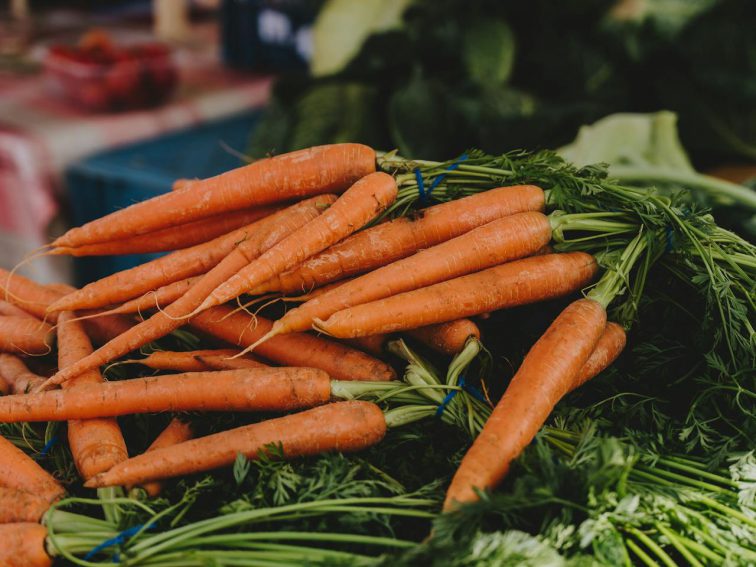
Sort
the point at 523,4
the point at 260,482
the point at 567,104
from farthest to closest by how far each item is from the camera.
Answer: the point at 523,4
the point at 567,104
the point at 260,482

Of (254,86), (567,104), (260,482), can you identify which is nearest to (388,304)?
(260,482)

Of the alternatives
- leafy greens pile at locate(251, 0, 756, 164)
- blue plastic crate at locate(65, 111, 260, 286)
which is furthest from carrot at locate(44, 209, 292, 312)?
leafy greens pile at locate(251, 0, 756, 164)

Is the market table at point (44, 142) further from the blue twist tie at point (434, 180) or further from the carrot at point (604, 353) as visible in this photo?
the carrot at point (604, 353)

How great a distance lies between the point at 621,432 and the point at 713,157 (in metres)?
2.67

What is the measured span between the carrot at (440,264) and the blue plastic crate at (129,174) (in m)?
1.95

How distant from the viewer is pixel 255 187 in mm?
1643

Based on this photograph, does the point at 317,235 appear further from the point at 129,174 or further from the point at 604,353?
the point at 129,174

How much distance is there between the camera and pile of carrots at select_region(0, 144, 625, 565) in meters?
1.37

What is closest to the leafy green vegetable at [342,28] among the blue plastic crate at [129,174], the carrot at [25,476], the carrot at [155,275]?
the blue plastic crate at [129,174]

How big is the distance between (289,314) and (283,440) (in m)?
0.29

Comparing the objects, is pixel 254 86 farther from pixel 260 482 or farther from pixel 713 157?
pixel 260 482

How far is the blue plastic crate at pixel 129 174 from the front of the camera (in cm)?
339

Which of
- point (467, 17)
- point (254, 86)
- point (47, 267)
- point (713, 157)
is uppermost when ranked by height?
point (467, 17)

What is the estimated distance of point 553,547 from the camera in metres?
1.11
